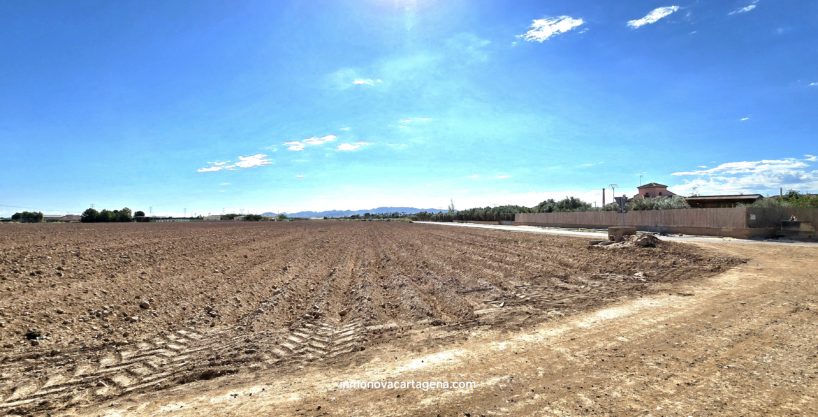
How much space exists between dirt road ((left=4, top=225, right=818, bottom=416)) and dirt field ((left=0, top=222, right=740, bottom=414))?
3.3 inches

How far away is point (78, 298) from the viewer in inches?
359

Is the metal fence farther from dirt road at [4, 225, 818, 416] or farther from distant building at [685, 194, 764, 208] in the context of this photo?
dirt road at [4, 225, 818, 416]

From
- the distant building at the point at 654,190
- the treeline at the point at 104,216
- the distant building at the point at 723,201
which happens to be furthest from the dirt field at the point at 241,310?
the treeline at the point at 104,216

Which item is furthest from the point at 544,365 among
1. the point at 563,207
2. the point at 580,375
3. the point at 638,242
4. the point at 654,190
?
the point at 654,190

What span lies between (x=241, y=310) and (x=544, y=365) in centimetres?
620

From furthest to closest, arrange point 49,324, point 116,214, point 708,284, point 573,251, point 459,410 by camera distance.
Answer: point 116,214 < point 573,251 < point 708,284 < point 49,324 < point 459,410

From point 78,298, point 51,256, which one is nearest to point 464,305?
point 78,298

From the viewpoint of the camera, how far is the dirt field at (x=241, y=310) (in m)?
5.50

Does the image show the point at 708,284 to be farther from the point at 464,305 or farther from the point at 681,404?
the point at 681,404

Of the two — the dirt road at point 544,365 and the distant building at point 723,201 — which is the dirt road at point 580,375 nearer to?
the dirt road at point 544,365

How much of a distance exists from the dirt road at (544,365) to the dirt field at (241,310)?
85mm

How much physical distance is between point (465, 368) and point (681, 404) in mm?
2231

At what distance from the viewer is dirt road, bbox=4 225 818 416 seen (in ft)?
13.9

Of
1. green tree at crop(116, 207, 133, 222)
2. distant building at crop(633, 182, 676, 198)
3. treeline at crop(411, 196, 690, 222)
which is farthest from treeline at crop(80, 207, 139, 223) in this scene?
distant building at crop(633, 182, 676, 198)
